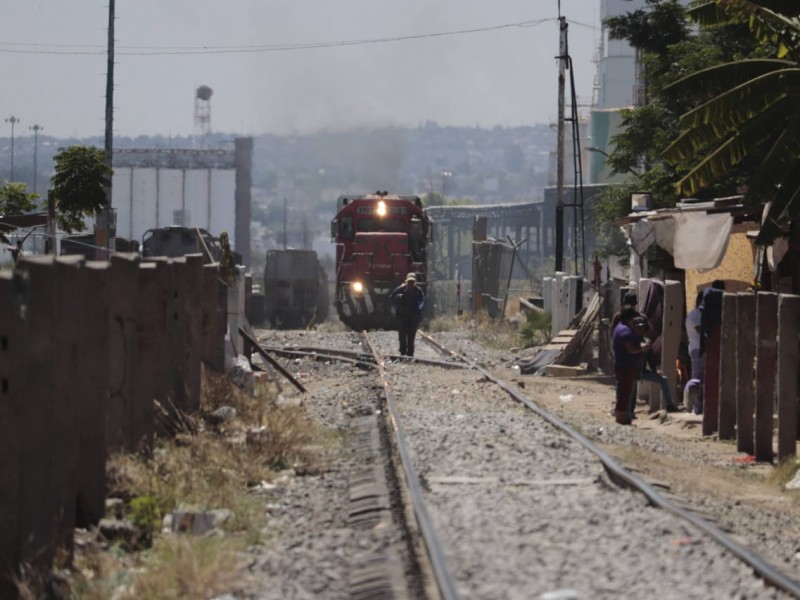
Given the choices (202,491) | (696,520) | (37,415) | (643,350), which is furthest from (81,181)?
(696,520)

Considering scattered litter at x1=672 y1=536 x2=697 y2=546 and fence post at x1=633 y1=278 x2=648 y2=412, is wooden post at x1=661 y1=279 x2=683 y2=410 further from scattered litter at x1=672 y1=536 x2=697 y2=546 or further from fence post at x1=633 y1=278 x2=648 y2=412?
scattered litter at x1=672 y1=536 x2=697 y2=546

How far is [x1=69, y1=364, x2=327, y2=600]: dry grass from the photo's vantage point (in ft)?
28.6

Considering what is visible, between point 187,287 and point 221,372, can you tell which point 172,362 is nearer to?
point 187,287

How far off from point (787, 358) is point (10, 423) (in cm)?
812

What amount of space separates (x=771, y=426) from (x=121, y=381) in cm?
676

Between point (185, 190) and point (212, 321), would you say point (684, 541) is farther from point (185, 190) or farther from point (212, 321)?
point (185, 190)

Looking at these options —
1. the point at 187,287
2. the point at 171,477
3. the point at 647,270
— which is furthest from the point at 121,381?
the point at 647,270

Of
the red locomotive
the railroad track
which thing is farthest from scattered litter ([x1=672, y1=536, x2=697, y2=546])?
the red locomotive

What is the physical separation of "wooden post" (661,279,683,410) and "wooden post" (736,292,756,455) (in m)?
3.85

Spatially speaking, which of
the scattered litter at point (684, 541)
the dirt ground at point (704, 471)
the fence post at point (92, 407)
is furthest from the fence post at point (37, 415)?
the dirt ground at point (704, 471)

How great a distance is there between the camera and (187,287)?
51.9 ft

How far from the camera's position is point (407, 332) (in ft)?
95.5

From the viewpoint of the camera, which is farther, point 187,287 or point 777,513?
point 187,287

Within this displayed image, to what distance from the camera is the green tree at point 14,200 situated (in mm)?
39438
